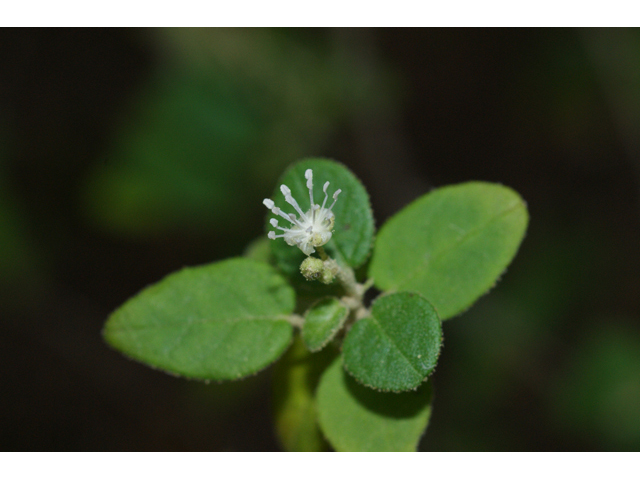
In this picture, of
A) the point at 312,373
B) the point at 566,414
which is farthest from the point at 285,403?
the point at 566,414

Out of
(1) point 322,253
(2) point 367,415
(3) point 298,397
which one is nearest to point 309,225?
(1) point 322,253

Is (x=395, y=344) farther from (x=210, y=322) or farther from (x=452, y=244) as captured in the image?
(x=210, y=322)

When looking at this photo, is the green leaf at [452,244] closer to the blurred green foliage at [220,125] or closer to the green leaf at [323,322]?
the green leaf at [323,322]

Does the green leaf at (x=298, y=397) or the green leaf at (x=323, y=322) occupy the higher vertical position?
the green leaf at (x=323, y=322)

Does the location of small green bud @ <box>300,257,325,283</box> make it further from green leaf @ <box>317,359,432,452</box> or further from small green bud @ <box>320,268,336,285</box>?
green leaf @ <box>317,359,432,452</box>

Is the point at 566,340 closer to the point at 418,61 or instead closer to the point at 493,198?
the point at 418,61

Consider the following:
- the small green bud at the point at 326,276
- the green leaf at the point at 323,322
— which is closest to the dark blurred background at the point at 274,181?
the green leaf at the point at 323,322

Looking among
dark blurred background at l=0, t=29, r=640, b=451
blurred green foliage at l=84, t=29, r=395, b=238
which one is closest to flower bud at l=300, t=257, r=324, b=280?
dark blurred background at l=0, t=29, r=640, b=451
